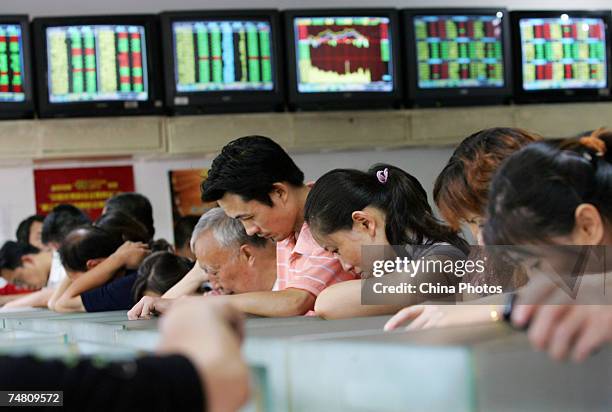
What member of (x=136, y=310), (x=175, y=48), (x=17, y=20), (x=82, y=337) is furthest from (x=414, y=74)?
(x=82, y=337)

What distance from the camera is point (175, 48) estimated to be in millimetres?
5918

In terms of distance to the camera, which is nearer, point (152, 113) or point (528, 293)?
point (528, 293)

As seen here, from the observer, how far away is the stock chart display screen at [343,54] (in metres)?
Result: 6.00

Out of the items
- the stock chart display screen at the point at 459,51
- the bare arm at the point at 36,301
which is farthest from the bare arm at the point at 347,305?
the stock chart display screen at the point at 459,51

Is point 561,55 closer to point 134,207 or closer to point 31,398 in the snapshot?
point 134,207

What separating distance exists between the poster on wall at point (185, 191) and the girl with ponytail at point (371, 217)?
12.7 feet

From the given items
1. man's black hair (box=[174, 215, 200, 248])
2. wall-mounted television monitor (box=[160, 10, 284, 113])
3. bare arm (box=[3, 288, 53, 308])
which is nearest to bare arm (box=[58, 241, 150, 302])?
man's black hair (box=[174, 215, 200, 248])

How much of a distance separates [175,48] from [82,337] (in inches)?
170

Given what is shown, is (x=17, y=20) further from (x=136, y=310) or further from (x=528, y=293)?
(x=528, y=293)

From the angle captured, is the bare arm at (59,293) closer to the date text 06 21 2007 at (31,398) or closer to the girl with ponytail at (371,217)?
the girl with ponytail at (371,217)

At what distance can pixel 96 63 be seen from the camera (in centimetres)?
589

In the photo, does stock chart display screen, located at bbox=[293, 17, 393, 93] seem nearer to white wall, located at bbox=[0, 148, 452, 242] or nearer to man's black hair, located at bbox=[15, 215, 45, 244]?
white wall, located at bbox=[0, 148, 452, 242]

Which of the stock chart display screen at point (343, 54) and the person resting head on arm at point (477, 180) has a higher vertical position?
the stock chart display screen at point (343, 54)

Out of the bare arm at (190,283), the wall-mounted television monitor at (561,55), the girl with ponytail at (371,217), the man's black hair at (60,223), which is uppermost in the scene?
the wall-mounted television monitor at (561,55)
